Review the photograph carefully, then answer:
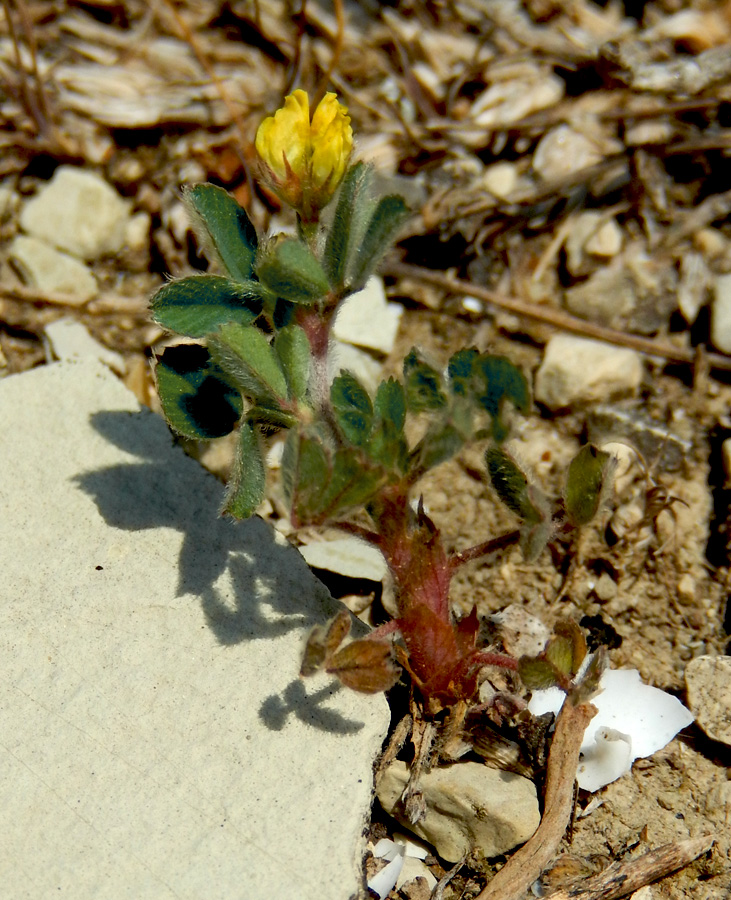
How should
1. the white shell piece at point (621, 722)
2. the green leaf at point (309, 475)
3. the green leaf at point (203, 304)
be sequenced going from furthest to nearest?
the white shell piece at point (621, 722) → the green leaf at point (203, 304) → the green leaf at point (309, 475)

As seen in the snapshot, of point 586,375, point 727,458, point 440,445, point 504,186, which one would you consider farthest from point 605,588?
point 504,186

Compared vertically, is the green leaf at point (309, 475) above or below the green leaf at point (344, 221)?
below

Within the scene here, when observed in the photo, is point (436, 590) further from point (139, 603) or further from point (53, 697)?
point (53, 697)

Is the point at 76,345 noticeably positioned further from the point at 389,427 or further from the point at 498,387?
the point at 498,387

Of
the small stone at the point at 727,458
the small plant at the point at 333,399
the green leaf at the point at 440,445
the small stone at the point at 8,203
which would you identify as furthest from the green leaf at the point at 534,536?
the small stone at the point at 8,203

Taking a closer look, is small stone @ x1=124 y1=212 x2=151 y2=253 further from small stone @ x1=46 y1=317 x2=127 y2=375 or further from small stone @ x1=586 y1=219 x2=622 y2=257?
small stone @ x1=586 y1=219 x2=622 y2=257

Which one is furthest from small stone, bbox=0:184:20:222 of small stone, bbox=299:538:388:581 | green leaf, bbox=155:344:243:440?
small stone, bbox=299:538:388:581

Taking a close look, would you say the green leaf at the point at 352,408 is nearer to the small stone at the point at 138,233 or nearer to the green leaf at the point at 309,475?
the green leaf at the point at 309,475
